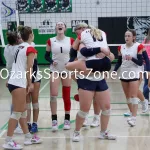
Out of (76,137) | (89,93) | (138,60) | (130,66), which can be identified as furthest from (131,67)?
(76,137)

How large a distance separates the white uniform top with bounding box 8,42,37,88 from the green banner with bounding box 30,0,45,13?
30.5 ft

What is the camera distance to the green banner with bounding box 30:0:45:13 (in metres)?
13.5

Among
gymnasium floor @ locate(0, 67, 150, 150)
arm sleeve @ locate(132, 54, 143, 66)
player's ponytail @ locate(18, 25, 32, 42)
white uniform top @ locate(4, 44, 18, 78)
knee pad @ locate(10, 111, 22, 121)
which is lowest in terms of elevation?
gymnasium floor @ locate(0, 67, 150, 150)

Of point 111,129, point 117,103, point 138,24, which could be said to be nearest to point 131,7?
point 138,24

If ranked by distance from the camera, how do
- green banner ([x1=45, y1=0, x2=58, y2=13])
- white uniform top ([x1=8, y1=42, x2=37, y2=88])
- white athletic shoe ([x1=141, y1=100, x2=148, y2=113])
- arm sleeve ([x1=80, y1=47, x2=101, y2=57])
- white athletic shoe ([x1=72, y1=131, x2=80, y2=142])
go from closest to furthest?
1. white uniform top ([x1=8, y1=42, x2=37, y2=88])
2. arm sleeve ([x1=80, y1=47, x2=101, y2=57])
3. white athletic shoe ([x1=72, y1=131, x2=80, y2=142])
4. white athletic shoe ([x1=141, y1=100, x2=148, y2=113])
5. green banner ([x1=45, y1=0, x2=58, y2=13])

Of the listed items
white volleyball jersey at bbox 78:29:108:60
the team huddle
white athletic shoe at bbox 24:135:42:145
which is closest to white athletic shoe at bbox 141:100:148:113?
the team huddle

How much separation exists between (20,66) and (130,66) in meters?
1.97

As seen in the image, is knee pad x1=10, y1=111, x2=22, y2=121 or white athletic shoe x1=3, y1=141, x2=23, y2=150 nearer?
knee pad x1=10, y1=111, x2=22, y2=121

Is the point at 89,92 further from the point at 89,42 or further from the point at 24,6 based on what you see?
the point at 24,6

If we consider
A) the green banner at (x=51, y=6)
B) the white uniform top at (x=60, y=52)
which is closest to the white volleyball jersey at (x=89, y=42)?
the white uniform top at (x=60, y=52)

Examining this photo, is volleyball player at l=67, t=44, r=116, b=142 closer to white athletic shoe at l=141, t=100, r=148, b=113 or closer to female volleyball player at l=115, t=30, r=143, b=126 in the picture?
female volleyball player at l=115, t=30, r=143, b=126

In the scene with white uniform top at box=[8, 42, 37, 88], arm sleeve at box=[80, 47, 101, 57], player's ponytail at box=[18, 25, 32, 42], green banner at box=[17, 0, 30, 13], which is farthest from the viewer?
green banner at box=[17, 0, 30, 13]

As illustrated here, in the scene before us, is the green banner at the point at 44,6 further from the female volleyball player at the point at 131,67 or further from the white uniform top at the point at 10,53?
the white uniform top at the point at 10,53

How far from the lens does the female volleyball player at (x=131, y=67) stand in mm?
5545
